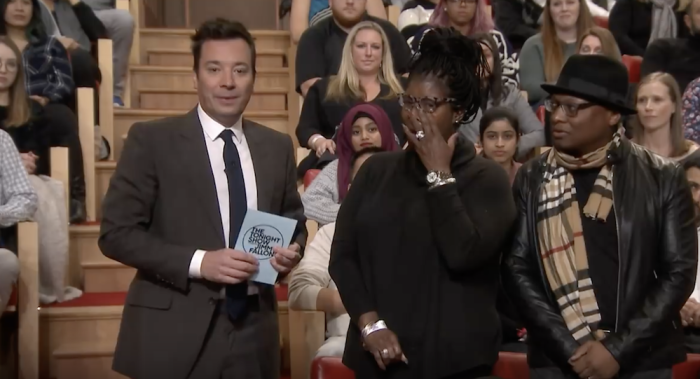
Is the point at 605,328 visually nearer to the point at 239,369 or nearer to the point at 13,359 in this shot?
the point at 239,369

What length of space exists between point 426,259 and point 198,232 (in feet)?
1.64

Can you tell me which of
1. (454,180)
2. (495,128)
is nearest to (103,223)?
(454,180)

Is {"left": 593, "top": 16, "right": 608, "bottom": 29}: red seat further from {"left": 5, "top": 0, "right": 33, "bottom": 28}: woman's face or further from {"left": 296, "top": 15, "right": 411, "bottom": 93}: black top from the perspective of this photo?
{"left": 5, "top": 0, "right": 33, "bottom": 28}: woman's face

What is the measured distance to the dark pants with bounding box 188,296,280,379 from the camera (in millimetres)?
1840

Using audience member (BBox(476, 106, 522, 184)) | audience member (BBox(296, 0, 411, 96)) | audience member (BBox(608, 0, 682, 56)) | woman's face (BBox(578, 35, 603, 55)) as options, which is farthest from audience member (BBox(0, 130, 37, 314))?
audience member (BBox(608, 0, 682, 56))

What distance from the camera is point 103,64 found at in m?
4.87

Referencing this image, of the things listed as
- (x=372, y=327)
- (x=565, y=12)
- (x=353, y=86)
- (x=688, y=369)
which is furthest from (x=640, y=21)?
(x=372, y=327)

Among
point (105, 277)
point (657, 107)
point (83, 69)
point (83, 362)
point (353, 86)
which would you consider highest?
point (83, 69)

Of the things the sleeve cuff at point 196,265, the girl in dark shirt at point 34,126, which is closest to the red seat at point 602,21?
the girl in dark shirt at point 34,126

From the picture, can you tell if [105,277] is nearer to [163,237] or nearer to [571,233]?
[163,237]

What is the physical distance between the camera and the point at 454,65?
1.70 meters

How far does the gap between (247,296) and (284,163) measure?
31cm

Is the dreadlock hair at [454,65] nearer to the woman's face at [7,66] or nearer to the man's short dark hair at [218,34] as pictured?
the man's short dark hair at [218,34]

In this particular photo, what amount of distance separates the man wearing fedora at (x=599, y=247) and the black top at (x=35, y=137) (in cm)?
276
